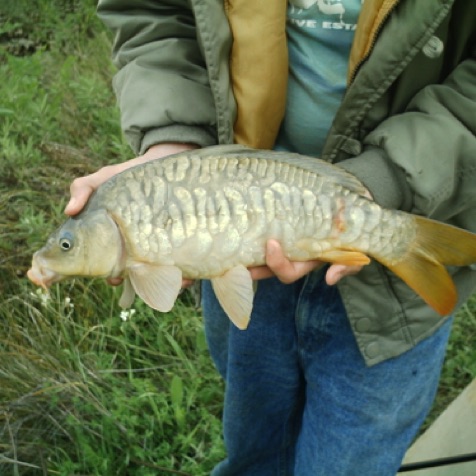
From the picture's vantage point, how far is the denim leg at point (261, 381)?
5.14 ft

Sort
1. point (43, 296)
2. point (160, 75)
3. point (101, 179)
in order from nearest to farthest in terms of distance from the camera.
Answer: point (101, 179) → point (160, 75) → point (43, 296)

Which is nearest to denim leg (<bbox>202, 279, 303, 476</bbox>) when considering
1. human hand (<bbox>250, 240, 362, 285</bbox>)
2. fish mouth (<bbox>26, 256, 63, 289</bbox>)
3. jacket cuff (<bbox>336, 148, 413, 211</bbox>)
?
human hand (<bbox>250, 240, 362, 285</bbox>)

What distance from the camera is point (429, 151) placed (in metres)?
1.27

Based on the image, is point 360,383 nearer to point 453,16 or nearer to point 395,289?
point 395,289

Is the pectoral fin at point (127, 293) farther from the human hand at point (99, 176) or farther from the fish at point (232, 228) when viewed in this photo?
the human hand at point (99, 176)

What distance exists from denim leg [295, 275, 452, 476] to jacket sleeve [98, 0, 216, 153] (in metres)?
0.39

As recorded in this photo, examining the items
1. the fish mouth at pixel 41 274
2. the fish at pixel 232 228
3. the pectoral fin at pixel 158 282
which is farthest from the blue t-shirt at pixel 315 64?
the fish mouth at pixel 41 274

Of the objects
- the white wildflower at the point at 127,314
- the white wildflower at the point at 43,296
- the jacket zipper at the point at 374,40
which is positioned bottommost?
the white wildflower at the point at 127,314

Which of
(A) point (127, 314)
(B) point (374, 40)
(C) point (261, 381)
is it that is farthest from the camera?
(A) point (127, 314)

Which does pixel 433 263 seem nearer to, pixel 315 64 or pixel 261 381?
pixel 315 64

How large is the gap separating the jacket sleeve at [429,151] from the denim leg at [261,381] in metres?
0.33

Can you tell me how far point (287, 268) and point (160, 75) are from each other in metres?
0.47

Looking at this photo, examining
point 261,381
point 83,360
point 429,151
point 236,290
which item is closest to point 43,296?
point 83,360

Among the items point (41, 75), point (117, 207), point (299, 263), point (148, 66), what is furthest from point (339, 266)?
point (41, 75)
